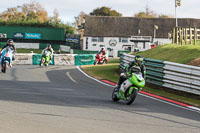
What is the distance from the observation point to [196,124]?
920cm

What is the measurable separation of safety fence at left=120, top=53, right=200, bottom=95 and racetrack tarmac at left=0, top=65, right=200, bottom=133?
220 cm

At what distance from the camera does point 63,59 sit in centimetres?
3462

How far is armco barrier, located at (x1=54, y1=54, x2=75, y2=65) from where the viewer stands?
34094 millimetres

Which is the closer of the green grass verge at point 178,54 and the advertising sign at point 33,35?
the green grass verge at point 178,54

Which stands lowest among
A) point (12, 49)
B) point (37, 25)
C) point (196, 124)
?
point (196, 124)

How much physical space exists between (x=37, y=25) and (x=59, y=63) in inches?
2179

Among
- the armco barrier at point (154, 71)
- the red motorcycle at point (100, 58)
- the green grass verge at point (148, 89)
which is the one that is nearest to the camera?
the green grass verge at point (148, 89)

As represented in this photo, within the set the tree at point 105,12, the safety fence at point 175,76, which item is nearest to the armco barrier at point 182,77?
the safety fence at point 175,76

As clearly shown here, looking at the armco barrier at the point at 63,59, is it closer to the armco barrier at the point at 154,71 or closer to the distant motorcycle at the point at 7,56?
the distant motorcycle at the point at 7,56

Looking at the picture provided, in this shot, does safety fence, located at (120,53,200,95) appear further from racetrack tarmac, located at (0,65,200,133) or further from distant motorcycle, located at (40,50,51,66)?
distant motorcycle, located at (40,50,51,66)

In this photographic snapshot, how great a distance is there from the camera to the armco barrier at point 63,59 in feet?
112

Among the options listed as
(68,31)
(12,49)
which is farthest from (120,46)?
(12,49)

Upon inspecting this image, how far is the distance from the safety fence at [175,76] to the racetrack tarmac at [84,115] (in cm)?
220

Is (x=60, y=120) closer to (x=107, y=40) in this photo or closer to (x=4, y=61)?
(x=4, y=61)
